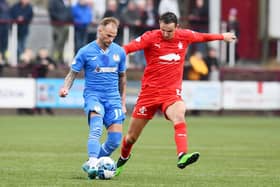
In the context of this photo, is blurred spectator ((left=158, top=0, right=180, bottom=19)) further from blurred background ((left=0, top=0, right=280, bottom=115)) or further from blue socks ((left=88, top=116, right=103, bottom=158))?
blue socks ((left=88, top=116, right=103, bottom=158))

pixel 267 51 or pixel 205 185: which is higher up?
pixel 205 185

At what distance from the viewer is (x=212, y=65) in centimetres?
3419

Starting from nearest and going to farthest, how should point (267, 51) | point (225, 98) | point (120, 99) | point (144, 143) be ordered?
point (120, 99)
point (144, 143)
point (225, 98)
point (267, 51)

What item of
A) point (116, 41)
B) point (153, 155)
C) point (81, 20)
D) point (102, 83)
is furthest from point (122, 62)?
point (116, 41)

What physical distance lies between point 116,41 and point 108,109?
19656 millimetres

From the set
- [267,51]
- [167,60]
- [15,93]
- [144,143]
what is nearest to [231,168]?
[167,60]

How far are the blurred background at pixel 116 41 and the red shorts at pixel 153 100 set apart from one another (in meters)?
17.6

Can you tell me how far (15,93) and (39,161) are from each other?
15952 mm

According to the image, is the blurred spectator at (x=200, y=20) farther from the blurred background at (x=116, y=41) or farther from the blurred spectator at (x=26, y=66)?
the blurred spectator at (x=26, y=66)

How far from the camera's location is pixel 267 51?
39094 mm

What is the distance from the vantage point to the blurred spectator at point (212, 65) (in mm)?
34125

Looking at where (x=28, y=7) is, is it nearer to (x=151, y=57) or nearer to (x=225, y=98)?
(x=225, y=98)

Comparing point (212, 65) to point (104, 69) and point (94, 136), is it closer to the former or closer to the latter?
point (104, 69)

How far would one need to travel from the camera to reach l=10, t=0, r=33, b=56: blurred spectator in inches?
1243
